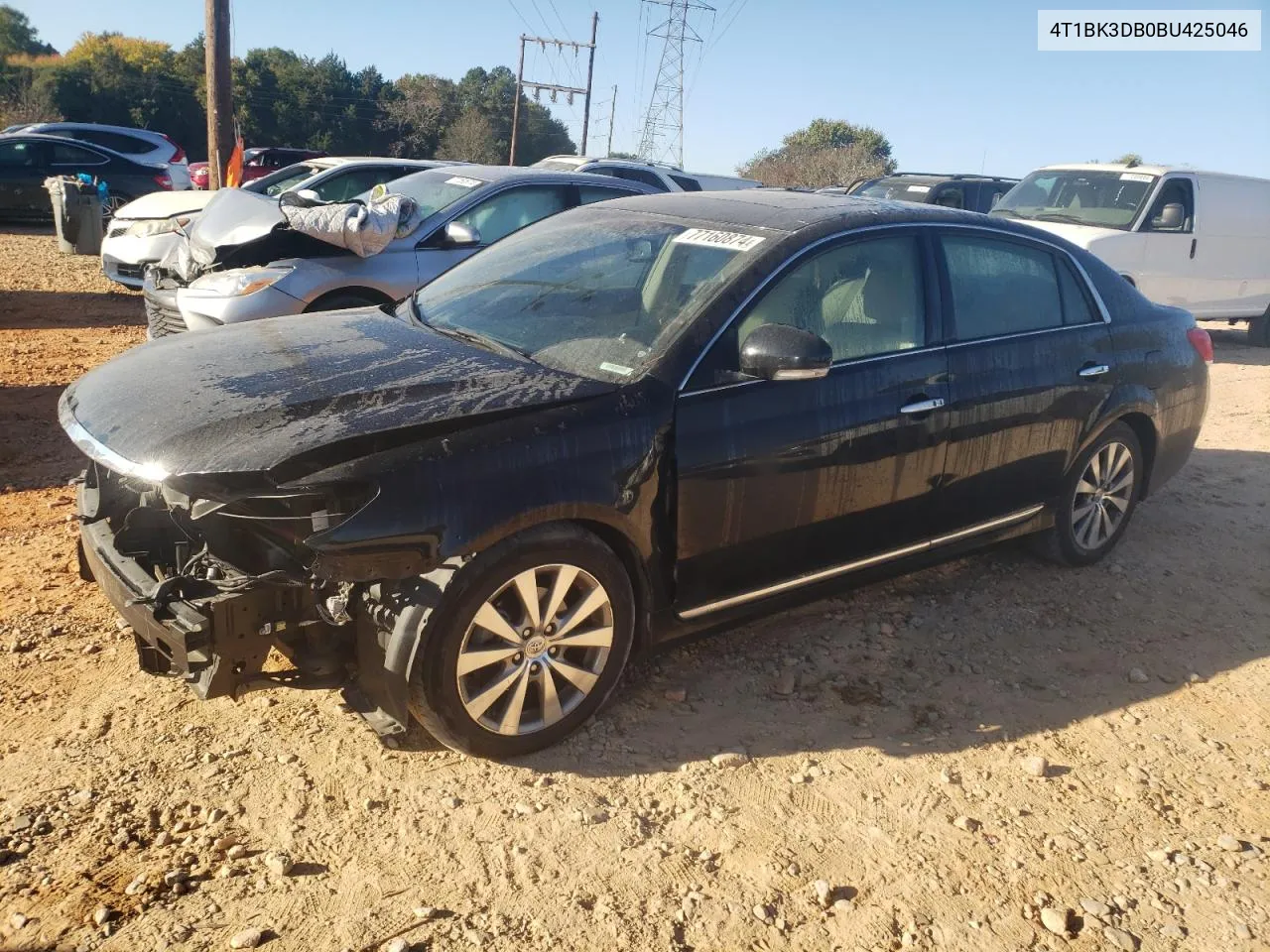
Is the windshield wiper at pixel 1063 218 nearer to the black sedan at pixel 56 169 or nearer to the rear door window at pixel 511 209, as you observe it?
the rear door window at pixel 511 209

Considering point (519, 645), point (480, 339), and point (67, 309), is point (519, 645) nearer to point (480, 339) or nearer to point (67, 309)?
point (480, 339)

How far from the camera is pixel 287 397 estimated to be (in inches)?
127

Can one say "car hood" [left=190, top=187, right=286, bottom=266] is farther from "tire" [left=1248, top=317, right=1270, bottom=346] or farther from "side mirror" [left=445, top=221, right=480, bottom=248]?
"tire" [left=1248, top=317, right=1270, bottom=346]

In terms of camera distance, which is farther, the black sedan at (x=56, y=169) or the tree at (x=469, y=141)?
the tree at (x=469, y=141)

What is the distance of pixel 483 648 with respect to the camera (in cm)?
316

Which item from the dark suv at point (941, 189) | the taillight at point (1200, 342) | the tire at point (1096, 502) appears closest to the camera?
the tire at point (1096, 502)

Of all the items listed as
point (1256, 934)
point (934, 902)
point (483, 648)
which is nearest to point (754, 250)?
point (483, 648)

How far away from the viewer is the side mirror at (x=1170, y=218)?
428 inches

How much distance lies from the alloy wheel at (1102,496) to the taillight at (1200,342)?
78cm

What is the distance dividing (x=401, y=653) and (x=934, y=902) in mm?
1639

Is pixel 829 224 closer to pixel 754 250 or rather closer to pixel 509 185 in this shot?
pixel 754 250

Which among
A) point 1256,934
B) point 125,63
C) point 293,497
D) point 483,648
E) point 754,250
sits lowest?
point 1256,934

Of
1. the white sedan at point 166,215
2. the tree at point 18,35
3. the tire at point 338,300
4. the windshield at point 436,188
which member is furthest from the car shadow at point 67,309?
the tree at point 18,35

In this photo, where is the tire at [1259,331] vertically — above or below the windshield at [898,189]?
below
